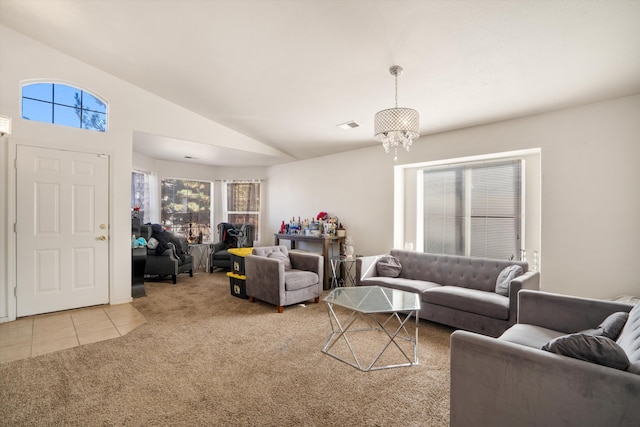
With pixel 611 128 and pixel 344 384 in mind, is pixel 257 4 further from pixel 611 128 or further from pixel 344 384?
pixel 611 128

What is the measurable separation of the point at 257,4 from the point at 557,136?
132 inches

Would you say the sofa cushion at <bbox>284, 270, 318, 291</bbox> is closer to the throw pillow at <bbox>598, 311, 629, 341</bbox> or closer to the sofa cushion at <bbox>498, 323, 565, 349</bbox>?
the sofa cushion at <bbox>498, 323, 565, 349</bbox>

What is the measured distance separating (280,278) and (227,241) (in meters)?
3.12

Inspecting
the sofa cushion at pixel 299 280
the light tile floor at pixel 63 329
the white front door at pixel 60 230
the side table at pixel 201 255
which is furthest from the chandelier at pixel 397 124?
→ the side table at pixel 201 255

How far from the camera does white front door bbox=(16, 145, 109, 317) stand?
3469mm

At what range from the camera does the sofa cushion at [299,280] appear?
3.85m

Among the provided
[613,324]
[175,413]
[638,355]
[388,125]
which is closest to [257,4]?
[388,125]

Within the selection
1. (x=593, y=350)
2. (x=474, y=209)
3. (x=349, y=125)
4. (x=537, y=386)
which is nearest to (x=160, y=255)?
(x=349, y=125)

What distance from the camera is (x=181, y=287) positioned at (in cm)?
505

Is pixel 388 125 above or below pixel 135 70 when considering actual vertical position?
below

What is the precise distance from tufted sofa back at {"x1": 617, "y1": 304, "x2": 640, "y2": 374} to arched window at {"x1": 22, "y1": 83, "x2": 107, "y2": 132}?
206 inches

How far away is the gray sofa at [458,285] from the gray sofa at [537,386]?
4.00ft

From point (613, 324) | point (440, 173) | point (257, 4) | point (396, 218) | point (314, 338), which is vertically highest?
point (257, 4)

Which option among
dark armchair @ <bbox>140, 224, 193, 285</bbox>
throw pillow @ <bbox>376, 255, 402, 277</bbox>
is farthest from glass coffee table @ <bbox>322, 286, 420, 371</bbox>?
dark armchair @ <bbox>140, 224, 193, 285</bbox>
